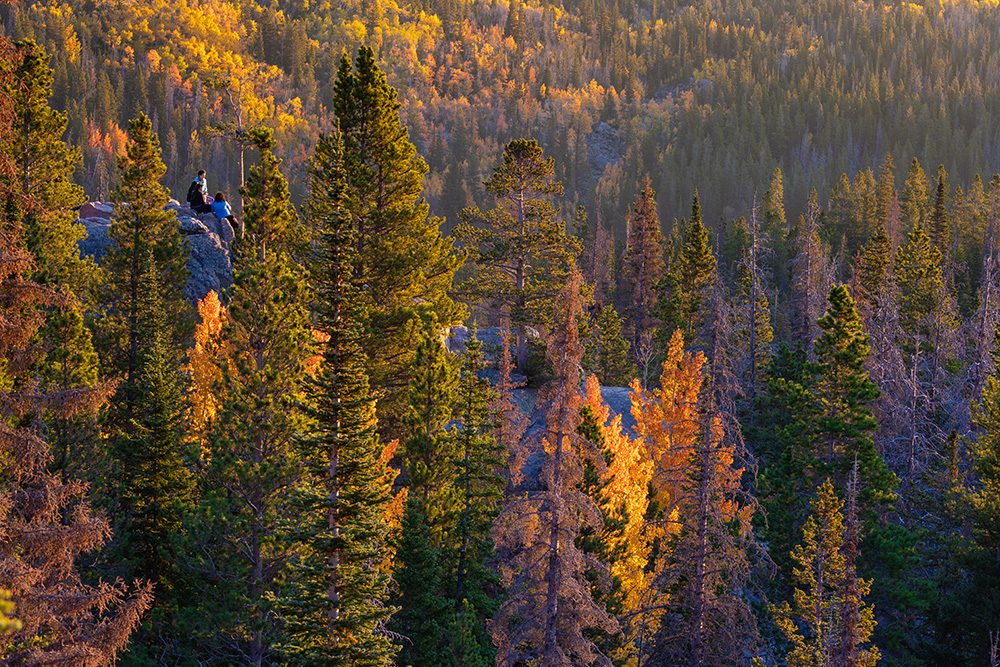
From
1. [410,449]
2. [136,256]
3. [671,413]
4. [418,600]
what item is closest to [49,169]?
[136,256]

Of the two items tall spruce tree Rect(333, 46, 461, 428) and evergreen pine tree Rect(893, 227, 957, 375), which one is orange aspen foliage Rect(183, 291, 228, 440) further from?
evergreen pine tree Rect(893, 227, 957, 375)

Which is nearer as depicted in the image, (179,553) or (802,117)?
(179,553)

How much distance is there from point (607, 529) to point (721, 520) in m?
3.68

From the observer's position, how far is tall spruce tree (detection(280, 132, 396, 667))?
1552cm

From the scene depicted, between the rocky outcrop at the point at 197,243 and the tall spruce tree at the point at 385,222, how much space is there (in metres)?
10.8

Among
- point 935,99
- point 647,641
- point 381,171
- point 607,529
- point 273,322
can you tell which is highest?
point 935,99

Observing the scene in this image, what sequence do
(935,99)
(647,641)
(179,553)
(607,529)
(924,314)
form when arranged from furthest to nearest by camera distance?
(935,99) < (924,314) < (647,641) < (607,529) < (179,553)

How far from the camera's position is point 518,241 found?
38.5 metres

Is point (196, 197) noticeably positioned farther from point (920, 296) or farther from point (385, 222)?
point (920, 296)

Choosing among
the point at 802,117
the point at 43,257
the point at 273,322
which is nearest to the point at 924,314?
the point at 273,322

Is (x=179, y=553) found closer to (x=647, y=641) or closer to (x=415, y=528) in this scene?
(x=415, y=528)

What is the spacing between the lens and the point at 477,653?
20203 mm

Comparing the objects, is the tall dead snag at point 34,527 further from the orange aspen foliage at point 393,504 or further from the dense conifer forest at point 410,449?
the orange aspen foliage at point 393,504

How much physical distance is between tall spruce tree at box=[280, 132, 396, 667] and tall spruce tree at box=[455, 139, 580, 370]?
2192cm
